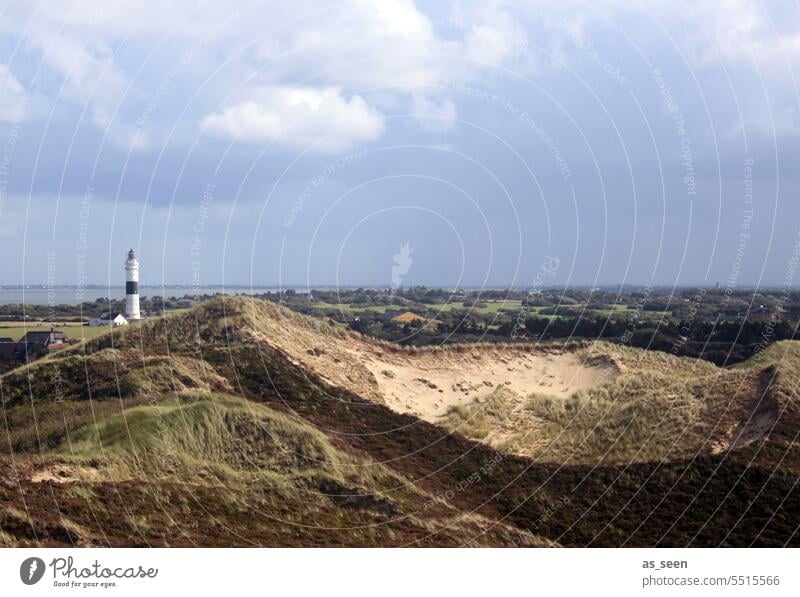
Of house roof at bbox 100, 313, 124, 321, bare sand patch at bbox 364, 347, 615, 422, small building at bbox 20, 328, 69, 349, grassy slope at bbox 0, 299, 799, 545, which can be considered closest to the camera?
grassy slope at bbox 0, 299, 799, 545

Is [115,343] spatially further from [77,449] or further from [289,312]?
[77,449]

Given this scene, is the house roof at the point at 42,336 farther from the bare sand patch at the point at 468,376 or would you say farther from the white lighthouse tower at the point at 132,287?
the bare sand patch at the point at 468,376

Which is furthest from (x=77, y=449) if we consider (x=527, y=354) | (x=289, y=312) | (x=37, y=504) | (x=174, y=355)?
(x=527, y=354)

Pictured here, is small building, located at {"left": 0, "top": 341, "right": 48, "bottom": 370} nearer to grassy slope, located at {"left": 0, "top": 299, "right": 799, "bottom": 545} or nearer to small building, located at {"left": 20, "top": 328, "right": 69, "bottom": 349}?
small building, located at {"left": 20, "top": 328, "right": 69, "bottom": 349}

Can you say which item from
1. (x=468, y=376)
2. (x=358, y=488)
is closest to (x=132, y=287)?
(x=468, y=376)

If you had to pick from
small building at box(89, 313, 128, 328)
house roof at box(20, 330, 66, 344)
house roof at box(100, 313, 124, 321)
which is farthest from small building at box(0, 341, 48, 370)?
house roof at box(100, 313, 124, 321)
